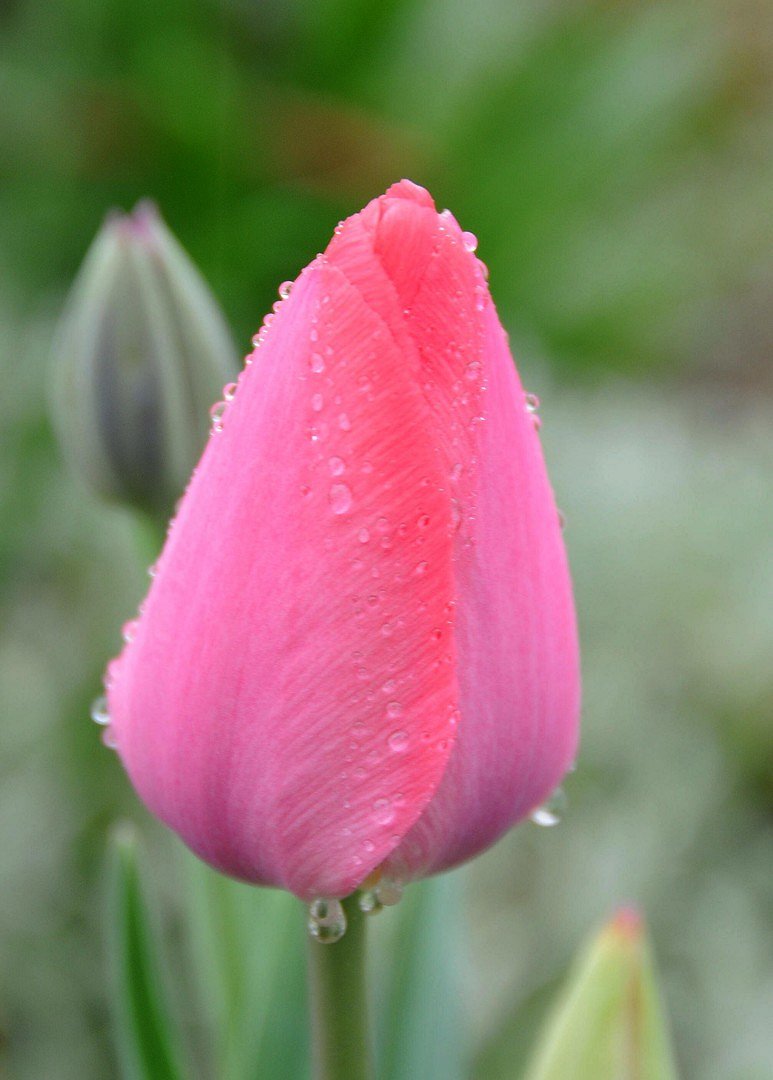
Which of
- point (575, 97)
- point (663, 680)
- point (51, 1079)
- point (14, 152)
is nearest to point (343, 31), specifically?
point (575, 97)

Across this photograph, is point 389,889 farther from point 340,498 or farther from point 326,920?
point 340,498

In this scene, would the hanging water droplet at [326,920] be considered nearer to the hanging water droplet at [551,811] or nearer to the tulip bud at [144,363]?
the hanging water droplet at [551,811]

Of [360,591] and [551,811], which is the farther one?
[551,811]

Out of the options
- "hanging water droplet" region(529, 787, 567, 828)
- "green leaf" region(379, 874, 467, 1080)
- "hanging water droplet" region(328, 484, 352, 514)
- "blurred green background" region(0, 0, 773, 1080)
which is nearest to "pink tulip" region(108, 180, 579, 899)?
"hanging water droplet" region(328, 484, 352, 514)

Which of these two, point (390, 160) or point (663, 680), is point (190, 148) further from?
point (663, 680)

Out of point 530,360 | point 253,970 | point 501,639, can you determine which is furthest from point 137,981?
point 530,360

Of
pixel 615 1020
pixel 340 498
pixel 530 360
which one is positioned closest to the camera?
pixel 340 498

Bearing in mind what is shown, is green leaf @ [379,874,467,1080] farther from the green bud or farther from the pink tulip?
the pink tulip
